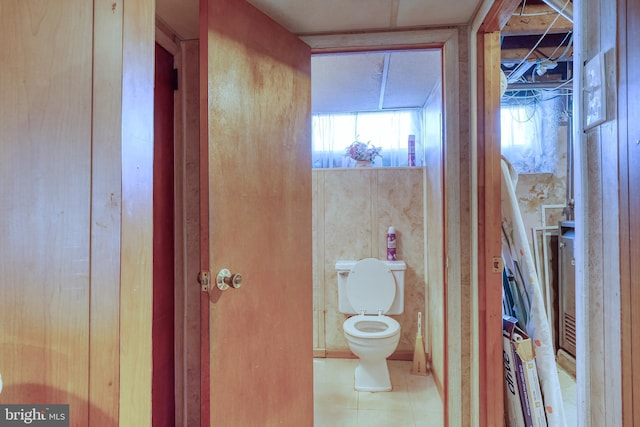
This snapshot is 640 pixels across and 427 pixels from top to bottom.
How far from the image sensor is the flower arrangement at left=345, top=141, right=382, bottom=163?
2715 mm

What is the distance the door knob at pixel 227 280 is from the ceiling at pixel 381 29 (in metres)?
1.15

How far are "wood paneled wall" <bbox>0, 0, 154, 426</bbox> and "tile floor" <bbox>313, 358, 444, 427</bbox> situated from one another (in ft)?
5.42

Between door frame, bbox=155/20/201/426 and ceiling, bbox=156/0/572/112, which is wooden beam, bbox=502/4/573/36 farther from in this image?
door frame, bbox=155/20/201/426

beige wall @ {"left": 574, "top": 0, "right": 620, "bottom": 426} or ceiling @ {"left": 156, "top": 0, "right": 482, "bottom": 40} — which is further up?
ceiling @ {"left": 156, "top": 0, "right": 482, "bottom": 40}

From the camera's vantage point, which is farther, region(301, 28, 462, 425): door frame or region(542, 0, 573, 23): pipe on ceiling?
region(301, 28, 462, 425): door frame

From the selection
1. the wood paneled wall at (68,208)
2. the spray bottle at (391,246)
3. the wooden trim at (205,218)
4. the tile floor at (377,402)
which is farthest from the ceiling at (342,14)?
the tile floor at (377,402)

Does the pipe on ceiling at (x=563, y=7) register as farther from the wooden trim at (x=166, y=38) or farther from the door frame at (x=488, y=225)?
the wooden trim at (x=166, y=38)

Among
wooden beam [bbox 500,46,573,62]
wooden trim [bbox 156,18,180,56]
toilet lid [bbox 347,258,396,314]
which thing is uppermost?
wooden beam [bbox 500,46,573,62]

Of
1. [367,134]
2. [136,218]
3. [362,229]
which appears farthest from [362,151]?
[136,218]

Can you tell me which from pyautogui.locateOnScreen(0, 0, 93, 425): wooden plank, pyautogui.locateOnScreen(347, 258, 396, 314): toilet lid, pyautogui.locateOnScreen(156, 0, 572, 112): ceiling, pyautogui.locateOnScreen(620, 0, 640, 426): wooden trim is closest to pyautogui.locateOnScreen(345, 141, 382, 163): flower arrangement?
pyautogui.locateOnScreen(156, 0, 572, 112): ceiling

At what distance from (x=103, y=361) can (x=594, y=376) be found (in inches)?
37.0

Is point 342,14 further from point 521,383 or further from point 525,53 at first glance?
point 521,383

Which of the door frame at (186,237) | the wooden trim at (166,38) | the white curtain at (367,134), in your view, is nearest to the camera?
the wooden trim at (166,38)

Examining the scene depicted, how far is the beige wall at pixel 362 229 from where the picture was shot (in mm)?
2650
